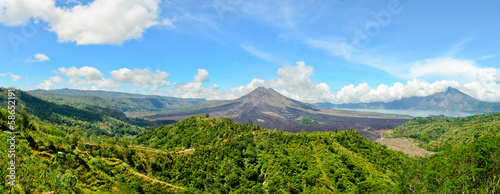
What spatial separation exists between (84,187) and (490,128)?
1000 ft

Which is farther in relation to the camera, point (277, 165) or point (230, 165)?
point (230, 165)

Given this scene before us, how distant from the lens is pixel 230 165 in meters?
96.6

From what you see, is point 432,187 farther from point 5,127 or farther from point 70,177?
→ point 5,127

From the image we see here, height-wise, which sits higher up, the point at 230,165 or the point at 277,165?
the point at 277,165

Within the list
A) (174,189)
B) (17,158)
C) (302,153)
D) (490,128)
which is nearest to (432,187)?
(302,153)

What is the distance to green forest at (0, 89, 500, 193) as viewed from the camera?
4500 cm

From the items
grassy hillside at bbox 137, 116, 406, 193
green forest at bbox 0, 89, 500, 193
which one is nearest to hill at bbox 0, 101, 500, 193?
green forest at bbox 0, 89, 500, 193

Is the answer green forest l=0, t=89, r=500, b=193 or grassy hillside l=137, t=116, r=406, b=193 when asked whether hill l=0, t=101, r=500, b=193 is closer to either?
green forest l=0, t=89, r=500, b=193

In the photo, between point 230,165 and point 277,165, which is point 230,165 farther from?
point 277,165

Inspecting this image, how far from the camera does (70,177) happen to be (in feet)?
133

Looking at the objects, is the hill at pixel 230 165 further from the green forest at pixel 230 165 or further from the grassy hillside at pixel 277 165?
the grassy hillside at pixel 277 165

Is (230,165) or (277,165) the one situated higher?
(277,165)

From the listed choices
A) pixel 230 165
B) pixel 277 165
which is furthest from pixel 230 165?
pixel 277 165

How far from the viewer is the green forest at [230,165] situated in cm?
4500
